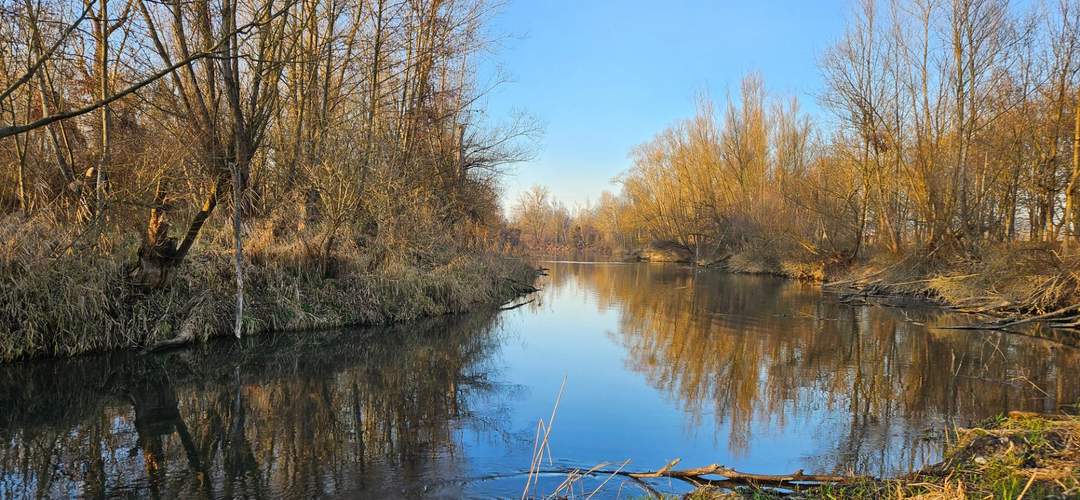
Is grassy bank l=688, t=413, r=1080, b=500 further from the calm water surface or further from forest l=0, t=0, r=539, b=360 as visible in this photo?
forest l=0, t=0, r=539, b=360

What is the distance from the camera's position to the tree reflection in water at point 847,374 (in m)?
5.82

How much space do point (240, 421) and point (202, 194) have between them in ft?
20.0

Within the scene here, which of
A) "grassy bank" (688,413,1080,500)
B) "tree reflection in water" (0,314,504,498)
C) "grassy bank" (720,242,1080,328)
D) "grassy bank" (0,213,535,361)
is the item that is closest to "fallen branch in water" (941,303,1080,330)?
"grassy bank" (720,242,1080,328)

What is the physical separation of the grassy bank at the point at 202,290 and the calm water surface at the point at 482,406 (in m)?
0.49

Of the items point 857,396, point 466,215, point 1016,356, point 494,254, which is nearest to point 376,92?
point 466,215

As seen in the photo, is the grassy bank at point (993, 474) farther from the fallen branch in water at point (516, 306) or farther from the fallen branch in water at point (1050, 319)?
the fallen branch in water at point (516, 306)

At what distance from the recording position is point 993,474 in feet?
11.9

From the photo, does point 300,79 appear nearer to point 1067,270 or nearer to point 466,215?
point 466,215

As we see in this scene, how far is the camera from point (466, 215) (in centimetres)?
1934

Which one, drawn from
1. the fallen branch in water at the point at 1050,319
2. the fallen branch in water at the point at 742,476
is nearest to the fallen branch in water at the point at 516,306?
the fallen branch in water at the point at 1050,319

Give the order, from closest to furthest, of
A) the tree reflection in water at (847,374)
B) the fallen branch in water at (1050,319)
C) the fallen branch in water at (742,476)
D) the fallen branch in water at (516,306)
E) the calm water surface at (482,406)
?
the fallen branch in water at (742,476)
the calm water surface at (482,406)
the tree reflection in water at (847,374)
the fallen branch in water at (1050,319)
the fallen branch in water at (516,306)

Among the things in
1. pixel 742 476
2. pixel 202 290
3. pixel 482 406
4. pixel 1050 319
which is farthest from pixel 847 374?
pixel 202 290

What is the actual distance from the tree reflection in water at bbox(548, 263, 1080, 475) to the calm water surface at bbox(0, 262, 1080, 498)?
0.04m

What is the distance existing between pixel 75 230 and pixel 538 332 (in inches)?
315
